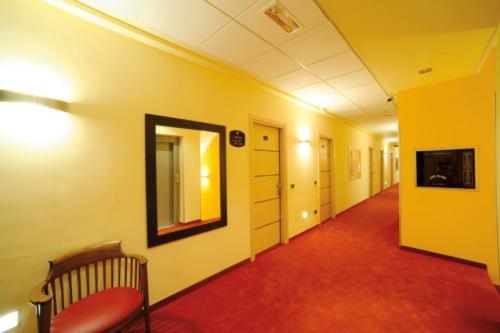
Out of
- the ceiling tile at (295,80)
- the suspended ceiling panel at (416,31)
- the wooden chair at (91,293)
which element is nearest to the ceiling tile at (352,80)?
the suspended ceiling panel at (416,31)

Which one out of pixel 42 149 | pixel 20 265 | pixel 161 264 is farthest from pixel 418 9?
pixel 20 265

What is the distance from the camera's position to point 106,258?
1.67 m

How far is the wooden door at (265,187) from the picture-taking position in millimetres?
3250

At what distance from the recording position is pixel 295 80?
3.18 metres

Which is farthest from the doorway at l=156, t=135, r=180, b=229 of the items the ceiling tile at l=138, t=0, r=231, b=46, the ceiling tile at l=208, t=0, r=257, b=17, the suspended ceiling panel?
the suspended ceiling panel

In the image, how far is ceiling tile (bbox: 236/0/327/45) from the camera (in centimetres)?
167

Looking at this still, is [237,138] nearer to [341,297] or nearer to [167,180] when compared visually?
[167,180]

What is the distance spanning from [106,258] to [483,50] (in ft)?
16.5

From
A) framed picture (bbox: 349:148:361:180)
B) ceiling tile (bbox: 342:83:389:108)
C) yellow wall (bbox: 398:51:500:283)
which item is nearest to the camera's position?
yellow wall (bbox: 398:51:500:283)

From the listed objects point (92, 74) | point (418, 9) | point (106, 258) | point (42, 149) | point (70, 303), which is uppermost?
point (418, 9)

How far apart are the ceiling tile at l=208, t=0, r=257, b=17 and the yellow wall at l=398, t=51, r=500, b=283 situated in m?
3.16

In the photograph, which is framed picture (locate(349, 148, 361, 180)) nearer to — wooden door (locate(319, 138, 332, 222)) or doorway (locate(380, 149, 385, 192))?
wooden door (locate(319, 138, 332, 222))

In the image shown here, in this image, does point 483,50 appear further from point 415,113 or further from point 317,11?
point 317,11

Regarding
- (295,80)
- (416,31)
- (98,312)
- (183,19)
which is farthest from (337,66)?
(98,312)
